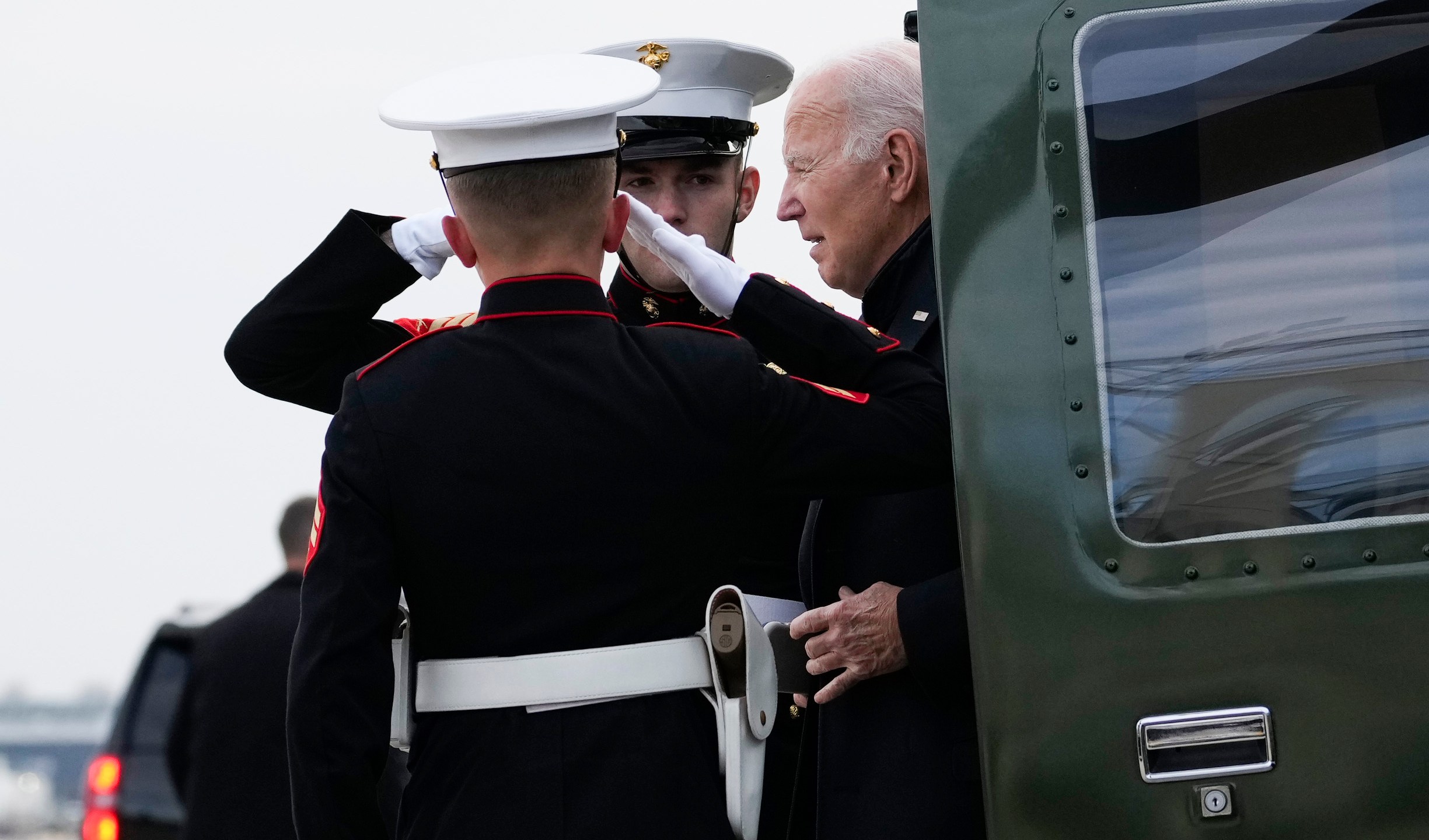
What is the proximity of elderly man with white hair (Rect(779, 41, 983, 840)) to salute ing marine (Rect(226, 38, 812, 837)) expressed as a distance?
0.50 feet

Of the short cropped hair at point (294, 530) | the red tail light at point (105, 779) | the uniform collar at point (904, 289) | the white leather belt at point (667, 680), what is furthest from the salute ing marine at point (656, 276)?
the red tail light at point (105, 779)

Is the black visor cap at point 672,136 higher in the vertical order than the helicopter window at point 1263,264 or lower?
higher

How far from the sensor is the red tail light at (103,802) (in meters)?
5.24

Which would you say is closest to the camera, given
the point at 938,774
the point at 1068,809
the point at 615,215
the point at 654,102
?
the point at 1068,809

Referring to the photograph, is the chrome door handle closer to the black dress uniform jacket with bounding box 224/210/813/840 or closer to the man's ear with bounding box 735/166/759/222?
the black dress uniform jacket with bounding box 224/210/813/840

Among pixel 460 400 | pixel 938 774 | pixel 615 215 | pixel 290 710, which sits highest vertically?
pixel 615 215

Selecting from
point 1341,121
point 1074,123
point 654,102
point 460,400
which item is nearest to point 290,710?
point 460,400

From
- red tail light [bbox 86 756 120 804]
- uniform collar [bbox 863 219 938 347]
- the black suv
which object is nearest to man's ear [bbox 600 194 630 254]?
uniform collar [bbox 863 219 938 347]

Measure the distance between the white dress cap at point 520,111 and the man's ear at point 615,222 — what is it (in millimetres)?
76

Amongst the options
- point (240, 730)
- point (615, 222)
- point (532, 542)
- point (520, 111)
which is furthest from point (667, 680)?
point (240, 730)

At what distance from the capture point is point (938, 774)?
7.89 ft

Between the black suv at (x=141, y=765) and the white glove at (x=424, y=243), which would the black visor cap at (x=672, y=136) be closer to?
the white glove at (x=424, y=243)

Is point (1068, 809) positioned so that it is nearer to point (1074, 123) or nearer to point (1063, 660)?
point (1063, 660)

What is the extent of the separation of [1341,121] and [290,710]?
1.45m
